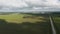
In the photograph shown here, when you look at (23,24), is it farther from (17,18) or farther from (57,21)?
(57,21)

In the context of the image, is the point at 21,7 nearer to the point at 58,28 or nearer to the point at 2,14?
the point at 2,14

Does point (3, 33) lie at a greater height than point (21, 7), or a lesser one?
lesser

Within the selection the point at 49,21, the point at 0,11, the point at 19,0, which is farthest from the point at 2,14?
the point at 49,21

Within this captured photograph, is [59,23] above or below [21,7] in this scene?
below

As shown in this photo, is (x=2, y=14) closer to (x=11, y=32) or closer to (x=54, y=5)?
(x=11, y=32)

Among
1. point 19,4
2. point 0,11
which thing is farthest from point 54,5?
point 0,11

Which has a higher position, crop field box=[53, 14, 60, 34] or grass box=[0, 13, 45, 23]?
grass box=[0, 13, 45, 23]

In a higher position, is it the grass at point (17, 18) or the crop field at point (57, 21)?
the grass at point (17, 18)

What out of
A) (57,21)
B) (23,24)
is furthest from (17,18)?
(57,21)

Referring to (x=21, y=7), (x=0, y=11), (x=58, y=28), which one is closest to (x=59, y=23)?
(x=58, y=28)
